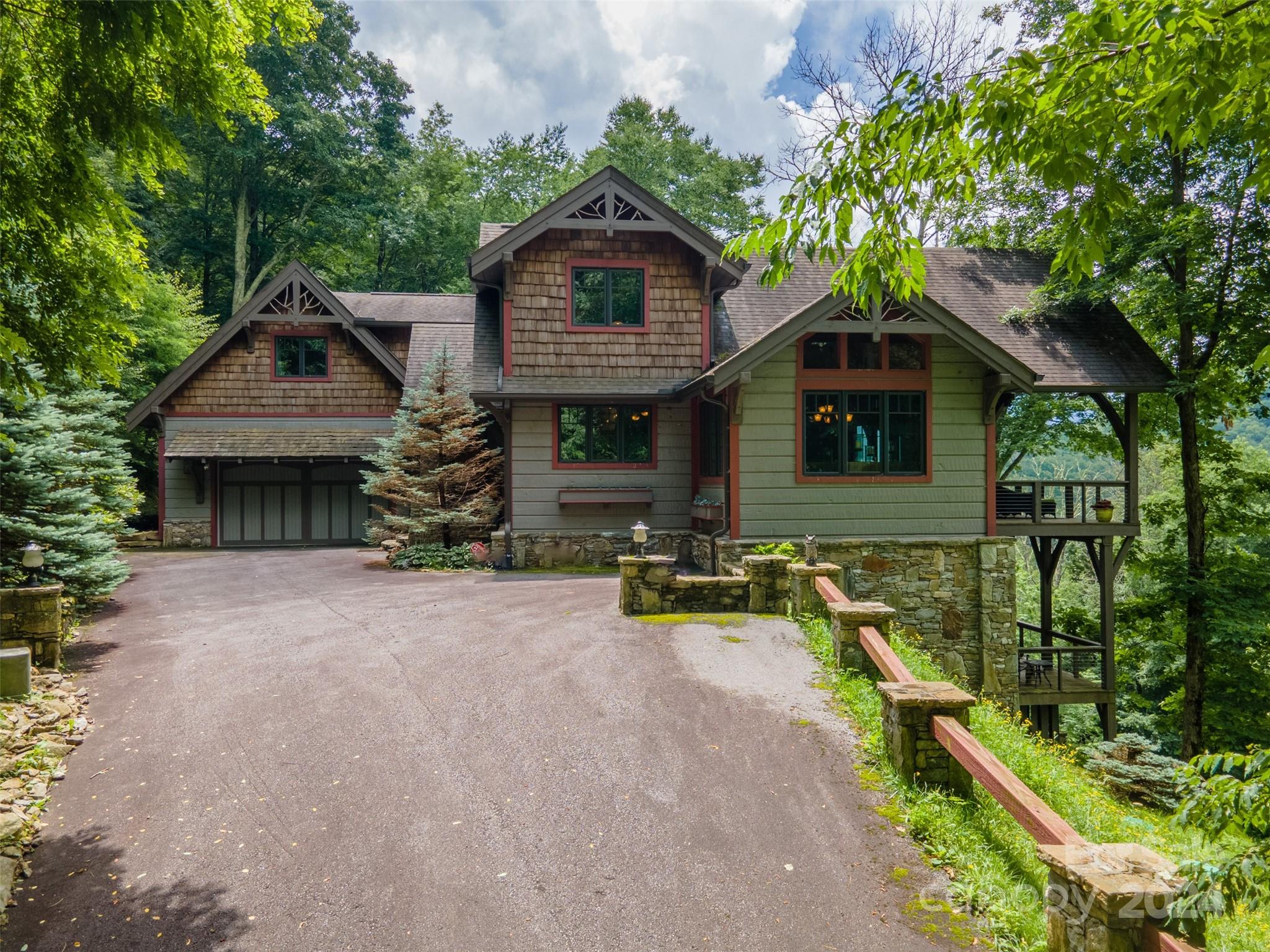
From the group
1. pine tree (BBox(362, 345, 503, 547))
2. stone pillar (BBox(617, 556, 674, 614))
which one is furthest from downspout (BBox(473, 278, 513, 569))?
stone pillar (BBox(617, 556, 674, 614))

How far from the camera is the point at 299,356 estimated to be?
19.2 meters

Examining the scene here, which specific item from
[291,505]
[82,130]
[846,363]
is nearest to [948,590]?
[846,363]

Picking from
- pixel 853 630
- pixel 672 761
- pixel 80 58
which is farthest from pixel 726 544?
pixel 80 58

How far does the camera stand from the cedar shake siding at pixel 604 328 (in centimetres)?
1394

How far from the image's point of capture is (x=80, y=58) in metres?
4.68

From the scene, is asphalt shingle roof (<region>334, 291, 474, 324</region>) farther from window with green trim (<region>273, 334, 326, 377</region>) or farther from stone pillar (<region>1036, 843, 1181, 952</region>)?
stone pillar (<region>1036, 843, 1181, 952</region>)

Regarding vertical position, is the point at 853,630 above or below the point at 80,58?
below

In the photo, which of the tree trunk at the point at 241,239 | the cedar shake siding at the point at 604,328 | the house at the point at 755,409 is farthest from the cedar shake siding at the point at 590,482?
the tree trunk at the point at 241,239

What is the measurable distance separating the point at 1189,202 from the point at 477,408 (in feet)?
47.7

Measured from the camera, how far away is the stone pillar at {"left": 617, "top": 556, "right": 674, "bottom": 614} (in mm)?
9352

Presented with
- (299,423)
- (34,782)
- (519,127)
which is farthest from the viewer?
(519,127)

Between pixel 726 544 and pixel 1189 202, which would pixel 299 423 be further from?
pixel 1189 202

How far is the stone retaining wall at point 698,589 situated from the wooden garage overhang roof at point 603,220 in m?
6.59

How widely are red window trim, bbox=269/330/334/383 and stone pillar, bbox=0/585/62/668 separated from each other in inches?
496
